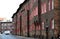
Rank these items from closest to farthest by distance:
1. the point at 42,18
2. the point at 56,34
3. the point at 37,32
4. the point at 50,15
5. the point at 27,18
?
the point at 56,34, the point at 50,15, the point at 42,18, the point at 37,32, the point at 27,18

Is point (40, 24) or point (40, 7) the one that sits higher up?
point (40, 7)

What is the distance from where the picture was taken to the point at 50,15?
47969mm

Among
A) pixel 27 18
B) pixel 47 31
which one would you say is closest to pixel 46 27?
pixel 47 31

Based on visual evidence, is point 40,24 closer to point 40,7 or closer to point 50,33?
point 40,7

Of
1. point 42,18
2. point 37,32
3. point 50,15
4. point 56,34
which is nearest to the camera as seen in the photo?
point 56,34

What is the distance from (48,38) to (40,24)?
939 cm

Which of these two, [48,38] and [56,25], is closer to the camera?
[56,25]

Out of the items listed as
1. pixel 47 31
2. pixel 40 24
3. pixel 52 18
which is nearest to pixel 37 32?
pixel 40 24

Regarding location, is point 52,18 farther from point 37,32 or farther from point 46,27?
point 37,32

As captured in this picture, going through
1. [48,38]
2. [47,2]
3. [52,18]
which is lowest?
[48,38]

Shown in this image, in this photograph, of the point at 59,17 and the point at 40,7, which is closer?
the point at 59,17

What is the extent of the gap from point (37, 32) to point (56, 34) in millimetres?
17716

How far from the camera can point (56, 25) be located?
4503cm

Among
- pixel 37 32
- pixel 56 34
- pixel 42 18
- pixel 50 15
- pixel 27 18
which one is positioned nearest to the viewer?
pixel 56 34
